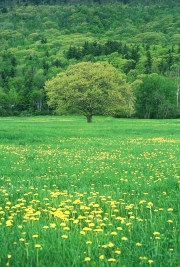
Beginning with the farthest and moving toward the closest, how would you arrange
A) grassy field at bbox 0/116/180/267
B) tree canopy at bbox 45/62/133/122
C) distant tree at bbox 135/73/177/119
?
1. distant tree at bbox 135/73/177/119
2. tree canopy at bbox 45/62/133/122
3. grassy field at bbox 0/116/180/267

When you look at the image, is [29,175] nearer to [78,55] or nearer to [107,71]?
[107,71]

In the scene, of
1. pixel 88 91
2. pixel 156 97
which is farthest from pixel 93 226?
pixel 156 97

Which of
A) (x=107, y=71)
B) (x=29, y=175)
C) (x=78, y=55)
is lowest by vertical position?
(x=29, y=175)

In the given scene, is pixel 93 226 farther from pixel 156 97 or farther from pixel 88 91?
pixel 156 97

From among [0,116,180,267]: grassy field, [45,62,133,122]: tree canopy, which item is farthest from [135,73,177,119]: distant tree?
[0,116,180,267]: grassy field

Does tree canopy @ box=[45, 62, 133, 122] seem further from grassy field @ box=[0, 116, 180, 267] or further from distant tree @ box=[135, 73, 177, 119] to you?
grassy field @ box=[0, 116, 180, 267]

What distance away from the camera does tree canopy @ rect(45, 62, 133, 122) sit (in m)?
48.7

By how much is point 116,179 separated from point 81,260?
17.7 feet

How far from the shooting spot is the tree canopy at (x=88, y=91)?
48719mm

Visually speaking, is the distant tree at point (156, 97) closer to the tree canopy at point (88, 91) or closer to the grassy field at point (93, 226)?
the tree canopy at point (88, 91)

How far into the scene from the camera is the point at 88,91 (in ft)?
159

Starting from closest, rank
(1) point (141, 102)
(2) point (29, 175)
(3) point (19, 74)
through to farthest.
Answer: (2) point (29, 175) → (1) point (141, 102) → (3) point (19, 74)

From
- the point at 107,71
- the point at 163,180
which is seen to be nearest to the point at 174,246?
the point at 163,180

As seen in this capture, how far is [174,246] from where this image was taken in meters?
4.42
